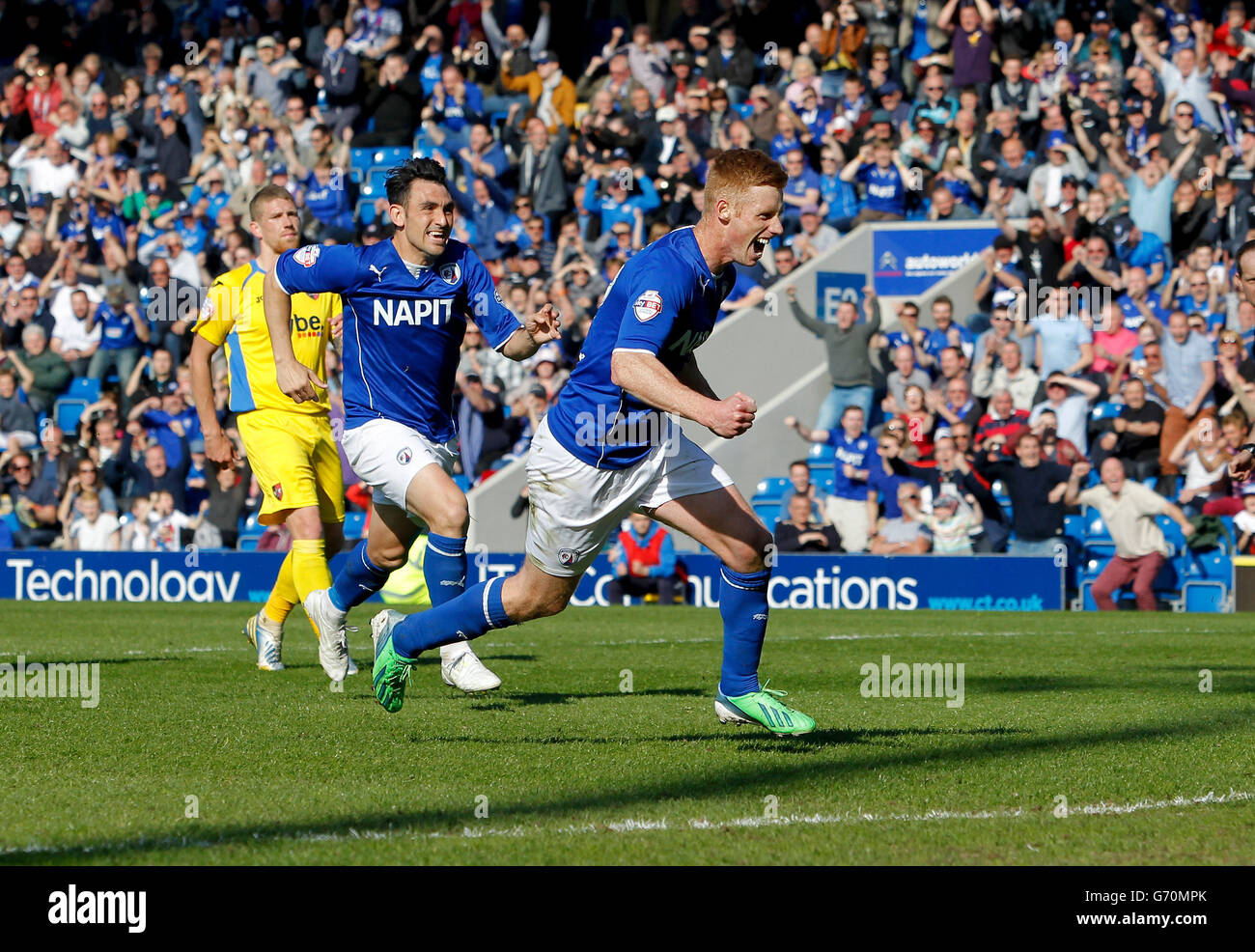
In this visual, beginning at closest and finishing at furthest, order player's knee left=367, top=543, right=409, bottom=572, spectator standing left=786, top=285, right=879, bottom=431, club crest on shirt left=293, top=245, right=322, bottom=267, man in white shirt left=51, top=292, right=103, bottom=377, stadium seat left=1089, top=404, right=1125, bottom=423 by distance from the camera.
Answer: club crest on shirt left=293, top=245, right=322, bottom=267 → player's knee left=367, top=543, right=409, bottom=572 → stadium seat left=1089, top=404, right=1125, bottom=423 → spectator standing left=786, top=285, right=879, bottom=431 → man in white shirt left=51, top=292, right=103, bottom=377

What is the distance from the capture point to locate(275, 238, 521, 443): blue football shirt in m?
8.54

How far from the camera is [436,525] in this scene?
819 cm

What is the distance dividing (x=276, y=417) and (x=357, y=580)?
156 centimetres

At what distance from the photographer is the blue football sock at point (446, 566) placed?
27.1 feet

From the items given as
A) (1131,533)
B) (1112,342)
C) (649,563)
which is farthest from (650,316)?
(1112,342)

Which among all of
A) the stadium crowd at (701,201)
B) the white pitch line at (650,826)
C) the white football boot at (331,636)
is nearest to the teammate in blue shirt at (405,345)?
the white football boot at (331,636)

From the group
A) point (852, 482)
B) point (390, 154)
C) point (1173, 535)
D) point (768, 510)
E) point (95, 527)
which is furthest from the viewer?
point (390, 154)

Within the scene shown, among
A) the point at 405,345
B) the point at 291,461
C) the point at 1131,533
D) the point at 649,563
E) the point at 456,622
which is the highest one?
the point at 405,345

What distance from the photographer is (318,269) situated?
8.60 metres

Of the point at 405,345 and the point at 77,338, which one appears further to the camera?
the point at 77,338

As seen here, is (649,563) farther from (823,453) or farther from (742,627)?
(742,627)

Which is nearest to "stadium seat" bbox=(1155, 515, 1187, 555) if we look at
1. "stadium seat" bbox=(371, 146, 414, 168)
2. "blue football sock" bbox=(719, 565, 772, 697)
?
"blue football sock" bbox=(719, 565, 772, 697)

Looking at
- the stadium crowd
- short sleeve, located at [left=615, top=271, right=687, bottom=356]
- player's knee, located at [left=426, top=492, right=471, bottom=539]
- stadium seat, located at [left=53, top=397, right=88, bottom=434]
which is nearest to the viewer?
short sleeve, located at [left=615, top=271, right=687, bottom=356]

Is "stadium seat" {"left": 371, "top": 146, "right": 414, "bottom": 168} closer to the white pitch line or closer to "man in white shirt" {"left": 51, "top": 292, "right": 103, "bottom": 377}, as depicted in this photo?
"man in white shirt" {"left": 51, "top": 292, "right": 103, "bottom": 377}
